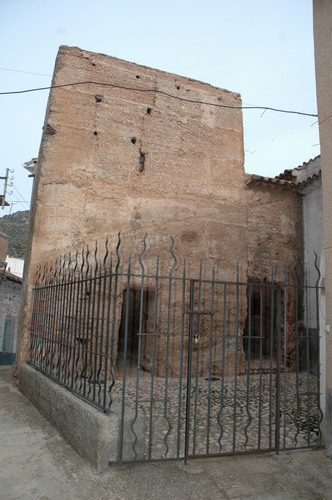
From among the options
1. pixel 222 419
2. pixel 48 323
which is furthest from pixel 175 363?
pixel 48 323

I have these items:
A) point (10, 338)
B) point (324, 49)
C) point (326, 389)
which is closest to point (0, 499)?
point (326, 389)

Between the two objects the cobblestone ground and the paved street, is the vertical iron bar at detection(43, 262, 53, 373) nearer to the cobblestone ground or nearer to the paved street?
the cobblestone ground

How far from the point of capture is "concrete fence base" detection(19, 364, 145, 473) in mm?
3420

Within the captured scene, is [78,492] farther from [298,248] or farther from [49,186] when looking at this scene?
[298,248]

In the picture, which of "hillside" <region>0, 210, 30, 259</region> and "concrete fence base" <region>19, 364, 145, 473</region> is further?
"hillside" <region>0, 210, 30, 259</region>

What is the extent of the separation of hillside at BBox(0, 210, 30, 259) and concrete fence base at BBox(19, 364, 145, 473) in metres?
29.9

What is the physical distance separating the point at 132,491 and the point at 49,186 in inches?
262

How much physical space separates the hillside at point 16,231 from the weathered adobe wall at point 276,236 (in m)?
26.0

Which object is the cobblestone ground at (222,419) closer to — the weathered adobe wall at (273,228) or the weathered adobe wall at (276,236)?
the weathered adobe wall at (276,236)

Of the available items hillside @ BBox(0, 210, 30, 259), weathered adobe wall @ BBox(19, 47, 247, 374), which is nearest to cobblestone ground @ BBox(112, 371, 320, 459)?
weathered adobe wall @ BBox(19, 47, 247, 374)

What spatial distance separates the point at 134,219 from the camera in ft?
29.5

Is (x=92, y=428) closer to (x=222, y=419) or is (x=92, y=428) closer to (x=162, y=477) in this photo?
(x=162, y=477)

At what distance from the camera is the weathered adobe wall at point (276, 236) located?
428 inches

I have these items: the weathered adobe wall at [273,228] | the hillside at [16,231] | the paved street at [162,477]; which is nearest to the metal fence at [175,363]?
the paved street at [162,477]
